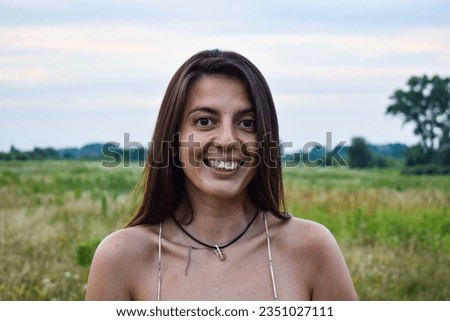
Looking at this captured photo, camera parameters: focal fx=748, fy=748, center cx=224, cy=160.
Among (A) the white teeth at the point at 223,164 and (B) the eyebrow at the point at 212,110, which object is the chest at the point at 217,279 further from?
(B) the eyebrow at the point at 212,110

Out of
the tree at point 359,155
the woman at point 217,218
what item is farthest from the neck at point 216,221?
the tree at point 359,155

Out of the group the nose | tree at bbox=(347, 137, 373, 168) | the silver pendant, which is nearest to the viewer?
the nose

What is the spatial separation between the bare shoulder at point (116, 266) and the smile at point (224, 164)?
323mm

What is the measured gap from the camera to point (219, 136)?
80.7 inches

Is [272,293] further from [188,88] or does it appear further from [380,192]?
[380,192]

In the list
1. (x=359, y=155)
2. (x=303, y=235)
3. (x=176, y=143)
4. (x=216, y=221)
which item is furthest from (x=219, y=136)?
(x=359, y=155)

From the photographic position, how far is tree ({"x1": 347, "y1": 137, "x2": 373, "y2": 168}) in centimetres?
1277

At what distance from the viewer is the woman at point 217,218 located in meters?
2.07

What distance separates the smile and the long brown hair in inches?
3.1

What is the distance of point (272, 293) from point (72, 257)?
208 inches

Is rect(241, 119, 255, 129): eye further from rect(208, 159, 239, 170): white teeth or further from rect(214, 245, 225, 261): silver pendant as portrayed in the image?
rect(214, 245, 225, 261): silver pendant

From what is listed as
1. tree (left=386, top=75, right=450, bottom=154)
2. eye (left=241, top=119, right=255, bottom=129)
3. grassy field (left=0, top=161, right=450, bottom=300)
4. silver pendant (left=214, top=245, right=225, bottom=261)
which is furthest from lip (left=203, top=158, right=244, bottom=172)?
tree (left=386, top=75, right=450, bottom=154)

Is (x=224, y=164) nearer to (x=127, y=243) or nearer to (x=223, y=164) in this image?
(x=223, y=164)

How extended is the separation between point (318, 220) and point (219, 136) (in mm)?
7774
